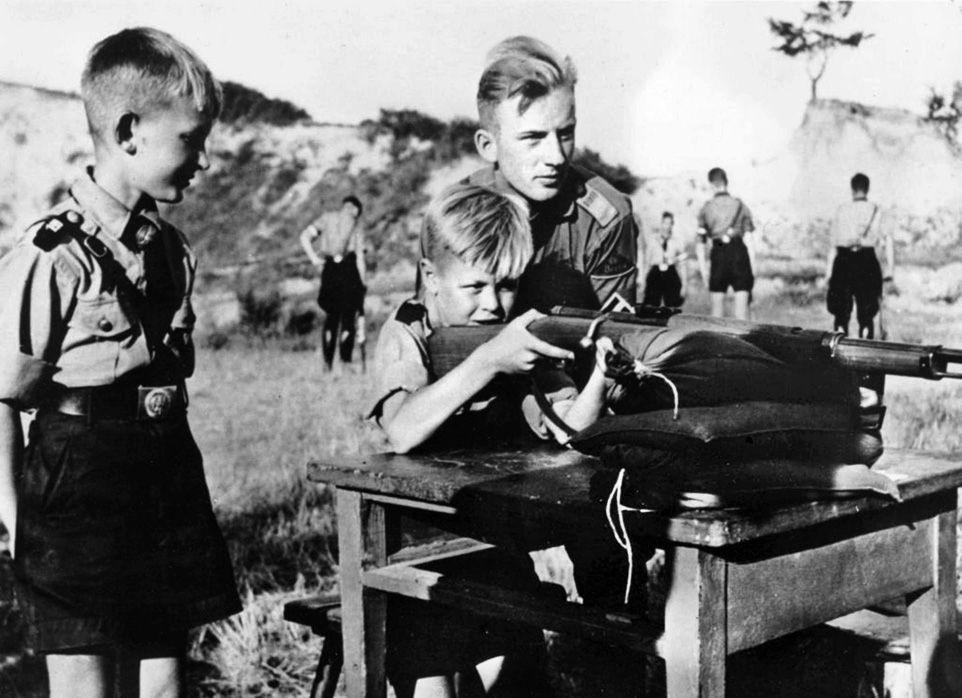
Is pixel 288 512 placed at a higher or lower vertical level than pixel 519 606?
lower

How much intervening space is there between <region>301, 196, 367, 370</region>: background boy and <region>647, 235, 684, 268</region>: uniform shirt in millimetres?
1822

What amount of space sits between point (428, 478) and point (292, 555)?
2039 mm

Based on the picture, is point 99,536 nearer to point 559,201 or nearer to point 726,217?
point 559,201

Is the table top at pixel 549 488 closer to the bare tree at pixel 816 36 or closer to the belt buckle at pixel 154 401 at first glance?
the belt buckle at pixel 154 401

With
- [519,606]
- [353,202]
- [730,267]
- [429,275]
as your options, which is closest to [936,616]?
[519,606]

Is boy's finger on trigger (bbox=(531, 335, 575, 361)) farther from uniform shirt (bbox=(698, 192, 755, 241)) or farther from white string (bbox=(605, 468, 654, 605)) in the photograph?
uniform shirt (bbox=(698, 192, 755, 241))

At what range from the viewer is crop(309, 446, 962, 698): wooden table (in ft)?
5.93

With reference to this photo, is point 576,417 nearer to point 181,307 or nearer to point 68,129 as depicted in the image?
point 181,307

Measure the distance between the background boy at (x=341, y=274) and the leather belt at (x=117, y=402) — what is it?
2.15m

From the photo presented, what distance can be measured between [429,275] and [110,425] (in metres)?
0.93

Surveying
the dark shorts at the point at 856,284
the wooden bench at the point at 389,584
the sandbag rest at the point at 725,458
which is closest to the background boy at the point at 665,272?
the dark shorts at the point at 856,284

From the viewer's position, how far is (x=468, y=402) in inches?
105

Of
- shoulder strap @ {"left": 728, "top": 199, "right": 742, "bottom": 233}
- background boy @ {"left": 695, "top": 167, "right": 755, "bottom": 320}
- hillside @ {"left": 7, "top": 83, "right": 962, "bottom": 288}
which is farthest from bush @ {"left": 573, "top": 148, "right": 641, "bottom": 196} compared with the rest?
shoulder strap @ {"left": 728, "top": 199, "right": 742, "bottom": 233}

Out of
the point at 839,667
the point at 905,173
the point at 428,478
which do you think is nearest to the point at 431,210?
the point at 428,478
